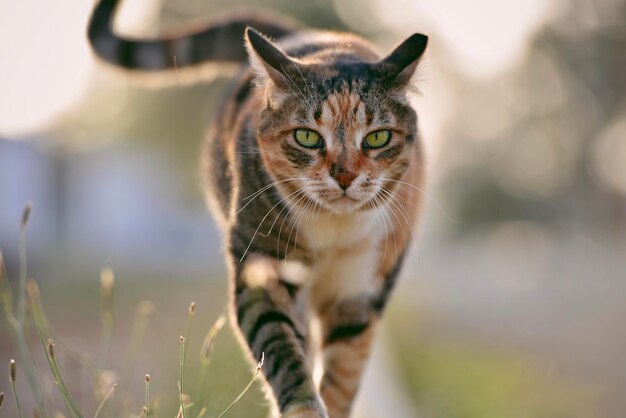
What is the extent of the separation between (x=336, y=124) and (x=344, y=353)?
46.0 inches

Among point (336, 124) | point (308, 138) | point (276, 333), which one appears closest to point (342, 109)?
point (336, 124)

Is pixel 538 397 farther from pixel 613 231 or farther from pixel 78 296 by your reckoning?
pixel 613 231

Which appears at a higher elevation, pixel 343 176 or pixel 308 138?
pixel 308 138

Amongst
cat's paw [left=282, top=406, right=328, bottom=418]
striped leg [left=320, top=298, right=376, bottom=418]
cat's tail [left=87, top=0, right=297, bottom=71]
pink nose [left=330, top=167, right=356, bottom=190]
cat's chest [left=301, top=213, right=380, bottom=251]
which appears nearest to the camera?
cat's paw [left=282, top=406, right=328, bottom=418]

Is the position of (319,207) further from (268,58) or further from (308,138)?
(268,58)

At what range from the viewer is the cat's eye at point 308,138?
313 cm

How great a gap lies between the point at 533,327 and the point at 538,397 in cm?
393

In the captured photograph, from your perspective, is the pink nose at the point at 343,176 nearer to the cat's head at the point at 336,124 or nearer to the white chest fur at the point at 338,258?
the cat's head at the point at 336,124

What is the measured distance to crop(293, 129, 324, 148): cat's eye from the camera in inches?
123

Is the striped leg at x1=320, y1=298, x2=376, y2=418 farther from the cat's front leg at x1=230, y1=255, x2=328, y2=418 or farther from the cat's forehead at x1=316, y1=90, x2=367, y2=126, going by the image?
the cat's forehead at x1=316, y1=90, x2=367, y2=126

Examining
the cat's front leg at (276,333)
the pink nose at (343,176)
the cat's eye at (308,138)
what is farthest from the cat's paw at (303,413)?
the cat's eye at (308,138)

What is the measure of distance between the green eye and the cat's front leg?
24.2 inches

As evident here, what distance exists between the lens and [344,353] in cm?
372

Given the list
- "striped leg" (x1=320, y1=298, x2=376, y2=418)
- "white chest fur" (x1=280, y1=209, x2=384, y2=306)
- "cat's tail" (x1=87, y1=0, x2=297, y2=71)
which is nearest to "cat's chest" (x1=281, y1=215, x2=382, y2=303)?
"white chest fur" (x1=280, y1=209, x2=384, y2=306)
